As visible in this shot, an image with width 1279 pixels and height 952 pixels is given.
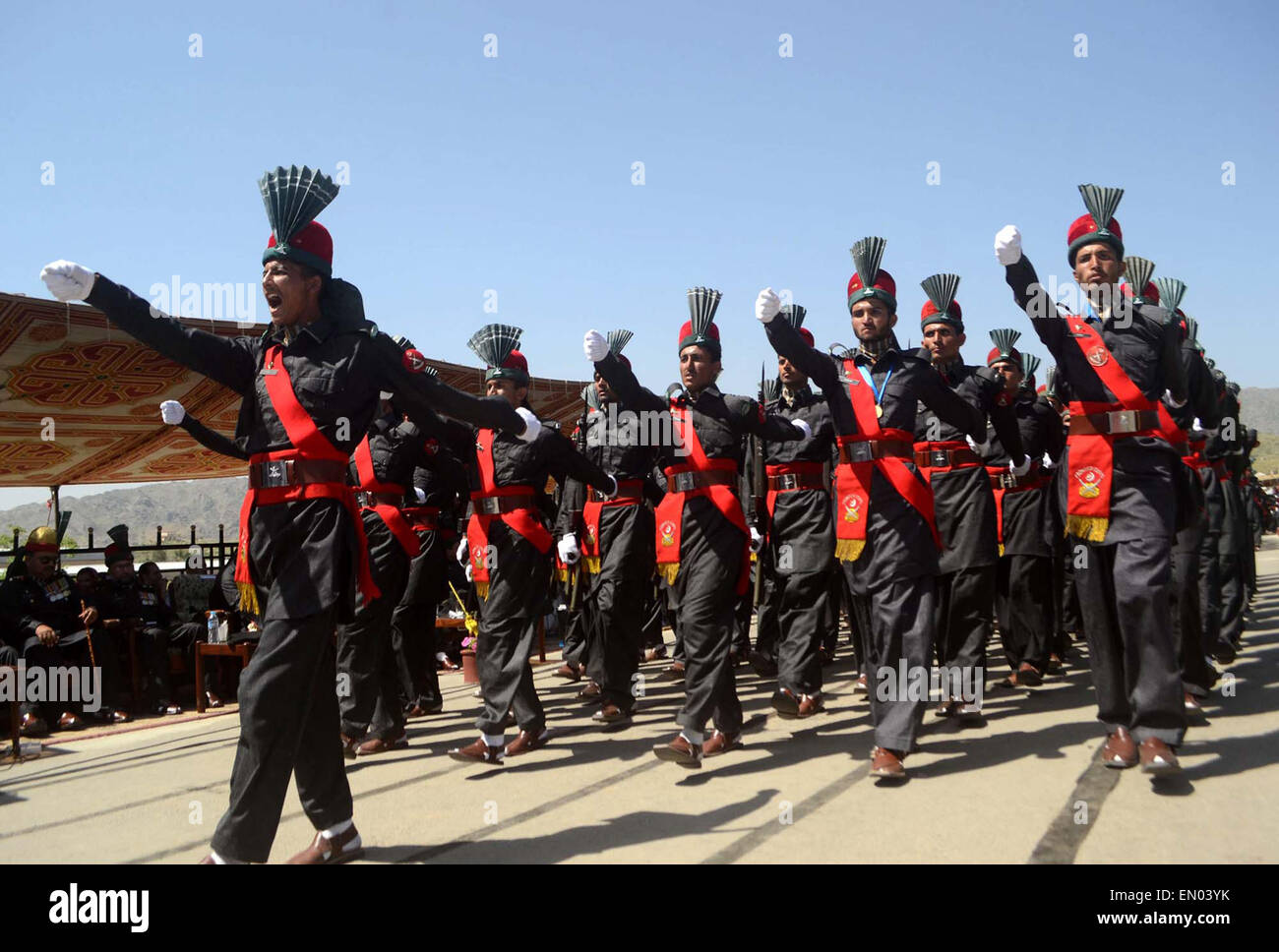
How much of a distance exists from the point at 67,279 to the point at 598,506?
390 cm

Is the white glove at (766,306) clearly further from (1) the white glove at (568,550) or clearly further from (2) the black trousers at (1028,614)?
(2) the black trousers at (1028,614)

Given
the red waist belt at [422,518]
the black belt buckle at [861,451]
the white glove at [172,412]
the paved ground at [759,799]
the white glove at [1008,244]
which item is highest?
the white glove at [1008,244]

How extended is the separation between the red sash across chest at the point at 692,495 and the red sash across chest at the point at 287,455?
2.01 metres

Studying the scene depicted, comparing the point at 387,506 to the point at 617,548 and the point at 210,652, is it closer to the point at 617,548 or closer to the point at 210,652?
the point at 617,548

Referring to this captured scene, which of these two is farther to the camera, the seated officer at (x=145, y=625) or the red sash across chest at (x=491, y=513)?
the seated officer at (x=145, y=625)

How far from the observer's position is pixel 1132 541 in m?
4.07

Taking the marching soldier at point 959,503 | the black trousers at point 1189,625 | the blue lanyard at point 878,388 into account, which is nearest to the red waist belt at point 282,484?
the blue lanyard at point 878,388

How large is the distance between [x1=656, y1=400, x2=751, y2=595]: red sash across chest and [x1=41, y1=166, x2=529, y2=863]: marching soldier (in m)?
1.59

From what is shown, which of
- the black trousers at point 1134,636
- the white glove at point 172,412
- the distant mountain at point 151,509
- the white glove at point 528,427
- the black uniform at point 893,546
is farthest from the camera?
the distant mountain at point 151,509

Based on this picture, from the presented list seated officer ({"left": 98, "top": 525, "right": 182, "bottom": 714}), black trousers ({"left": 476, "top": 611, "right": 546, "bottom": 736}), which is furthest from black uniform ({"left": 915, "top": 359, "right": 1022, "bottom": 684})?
seated officer ({"left": 98, "top": 525, "right": 182, "bottom": 714})

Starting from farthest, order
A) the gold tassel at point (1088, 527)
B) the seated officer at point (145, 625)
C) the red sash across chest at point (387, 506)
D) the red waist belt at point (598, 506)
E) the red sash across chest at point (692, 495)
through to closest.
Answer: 1. the seated officer at point (145, 625)
2. the red waist belt at point (598, 506)
3. the red sash across chest at point (387, 506)
4. the red sash across chest at point (692, 495)
5. the gold tassel at point (1088, 527)

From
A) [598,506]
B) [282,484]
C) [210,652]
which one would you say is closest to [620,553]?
[598,506]

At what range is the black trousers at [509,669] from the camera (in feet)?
16.5

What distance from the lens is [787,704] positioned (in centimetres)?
565
